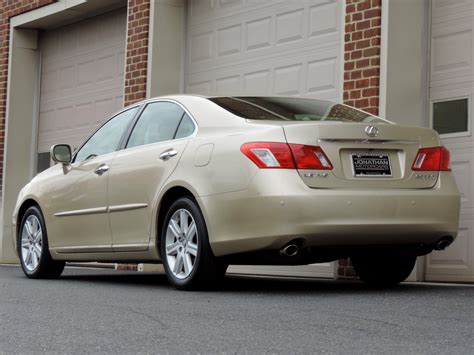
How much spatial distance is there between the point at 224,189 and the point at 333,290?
1.25m

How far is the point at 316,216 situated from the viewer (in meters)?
6.83

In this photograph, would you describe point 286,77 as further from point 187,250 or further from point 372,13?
point 187,250

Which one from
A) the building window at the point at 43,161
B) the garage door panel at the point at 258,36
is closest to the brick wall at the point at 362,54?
the garage door panel at the point at 258,36

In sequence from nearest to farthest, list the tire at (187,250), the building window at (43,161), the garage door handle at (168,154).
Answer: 1. the tire at (187,250)
2. the garage door handle at (168,154)
3. the building window at (43,161)

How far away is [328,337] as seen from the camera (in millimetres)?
4961

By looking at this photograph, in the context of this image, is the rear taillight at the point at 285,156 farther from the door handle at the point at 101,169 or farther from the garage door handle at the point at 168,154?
the door handle at the point at 101,169

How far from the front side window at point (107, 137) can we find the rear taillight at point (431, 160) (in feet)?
8.80

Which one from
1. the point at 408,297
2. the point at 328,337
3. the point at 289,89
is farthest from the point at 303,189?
the point at 289,89

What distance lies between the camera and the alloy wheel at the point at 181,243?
294 inches

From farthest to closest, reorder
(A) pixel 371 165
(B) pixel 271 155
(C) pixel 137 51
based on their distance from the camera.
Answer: (C) pixel 137 51
(A) pixel 371 165
(B) pixel 271 155

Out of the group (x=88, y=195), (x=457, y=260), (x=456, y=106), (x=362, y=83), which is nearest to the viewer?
(x=88, y=195)

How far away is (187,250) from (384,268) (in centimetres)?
171

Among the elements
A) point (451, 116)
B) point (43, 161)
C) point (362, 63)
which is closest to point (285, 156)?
point (451, 116)

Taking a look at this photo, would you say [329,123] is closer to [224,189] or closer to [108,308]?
[224,189]
